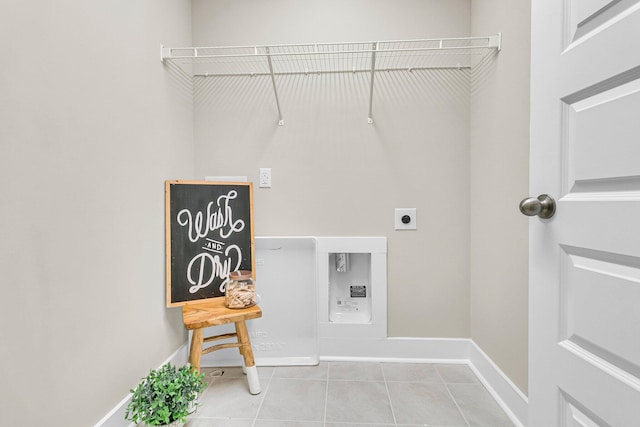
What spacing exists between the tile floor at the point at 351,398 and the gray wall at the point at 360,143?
0.27 m

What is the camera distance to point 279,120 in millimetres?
1875

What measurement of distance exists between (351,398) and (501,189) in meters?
1.22

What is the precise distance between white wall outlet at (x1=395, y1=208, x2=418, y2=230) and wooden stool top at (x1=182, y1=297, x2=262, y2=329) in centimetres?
94

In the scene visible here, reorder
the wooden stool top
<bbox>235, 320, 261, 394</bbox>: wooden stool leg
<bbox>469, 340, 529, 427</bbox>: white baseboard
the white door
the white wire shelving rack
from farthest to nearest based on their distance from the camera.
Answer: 1. the white wire shelving rack
2. <bbox>235, 320, 261, 394</bbox>: wooden stool leg
3. the wooden stool top
4. <bbox>469, 340, 529, 427</bbox>: white baseboard
5. the white door

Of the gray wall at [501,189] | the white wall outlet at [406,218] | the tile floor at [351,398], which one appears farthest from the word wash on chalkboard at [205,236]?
the gray wall at [501,189]

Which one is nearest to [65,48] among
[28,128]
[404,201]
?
[28,128]

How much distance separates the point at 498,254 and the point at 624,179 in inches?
40.8

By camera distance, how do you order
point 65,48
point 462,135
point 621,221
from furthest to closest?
point 462,135 < point 65,48 < point 621,221

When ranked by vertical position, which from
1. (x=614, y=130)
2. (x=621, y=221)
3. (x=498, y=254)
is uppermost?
(x=614, y=130)

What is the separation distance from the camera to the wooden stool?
1466mm

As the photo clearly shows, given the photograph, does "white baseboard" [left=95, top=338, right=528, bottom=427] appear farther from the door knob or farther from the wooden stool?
the door knob

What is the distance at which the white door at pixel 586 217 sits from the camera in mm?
549

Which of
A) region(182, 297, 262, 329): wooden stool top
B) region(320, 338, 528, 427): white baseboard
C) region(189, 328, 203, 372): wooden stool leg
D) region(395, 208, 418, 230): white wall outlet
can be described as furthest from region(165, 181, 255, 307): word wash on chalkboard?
region(395, 208, 418, 230): white wall outlet

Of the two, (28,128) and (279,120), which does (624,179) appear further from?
(279,120)
